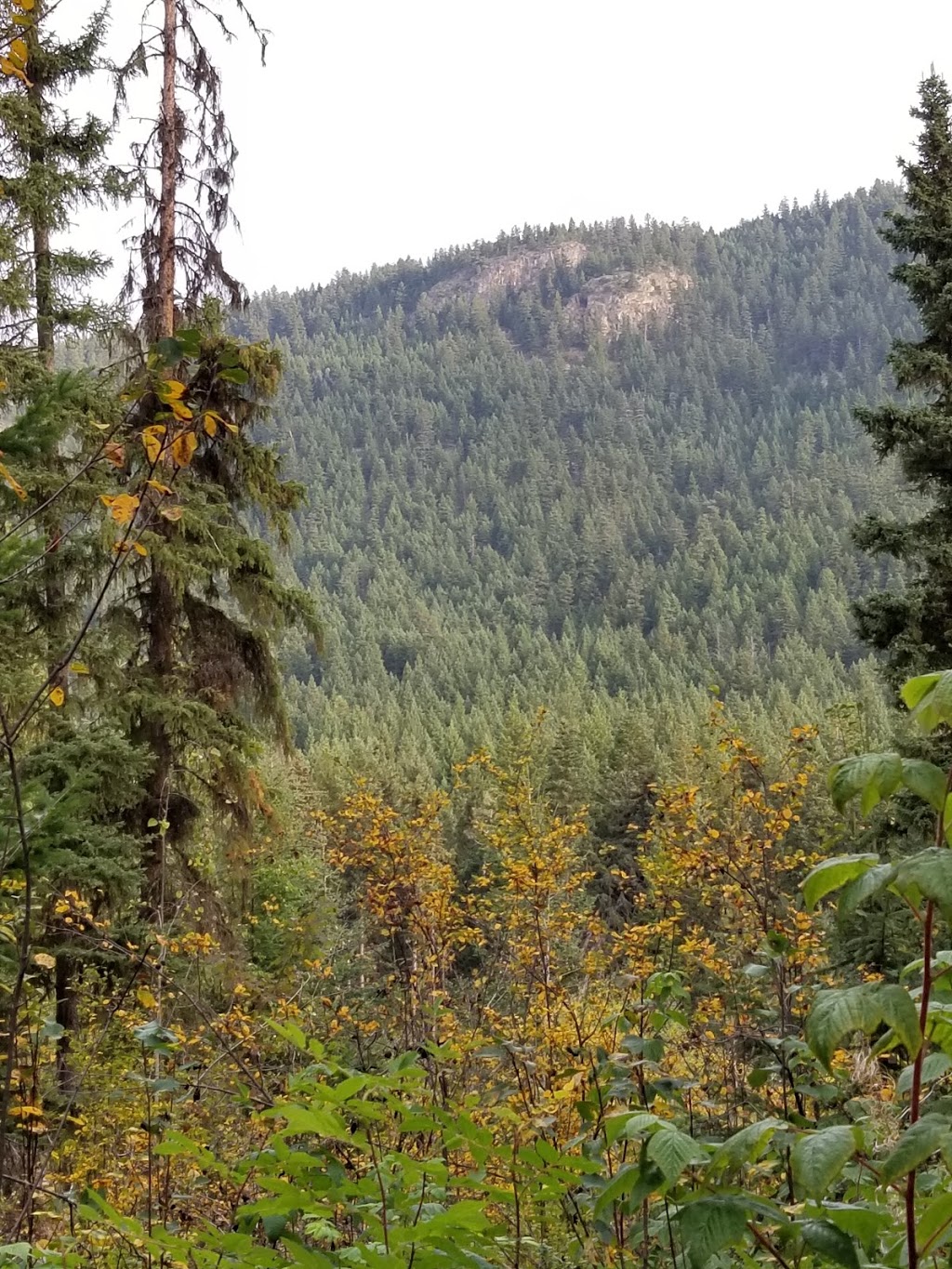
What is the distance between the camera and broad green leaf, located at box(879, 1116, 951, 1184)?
107 centimetres

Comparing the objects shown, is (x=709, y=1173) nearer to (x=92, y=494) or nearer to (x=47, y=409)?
(x=47, y=409)

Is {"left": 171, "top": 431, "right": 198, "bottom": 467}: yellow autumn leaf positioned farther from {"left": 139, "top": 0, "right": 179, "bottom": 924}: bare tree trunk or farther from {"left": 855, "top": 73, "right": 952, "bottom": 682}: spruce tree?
{"left": 855, "top": 73, "right": 952, "bottom": 682}: spruce tree

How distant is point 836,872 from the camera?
3.84 ft

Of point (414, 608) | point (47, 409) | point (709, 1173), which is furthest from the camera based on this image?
point (414, 608)

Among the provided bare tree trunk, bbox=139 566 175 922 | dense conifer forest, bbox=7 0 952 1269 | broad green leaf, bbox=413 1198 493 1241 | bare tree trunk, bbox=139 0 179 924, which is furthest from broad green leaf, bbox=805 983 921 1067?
bare tree trunk, bbox=139 0 179 924

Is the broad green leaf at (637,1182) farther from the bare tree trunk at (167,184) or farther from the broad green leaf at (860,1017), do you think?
the bare tree trunk at (167,184)

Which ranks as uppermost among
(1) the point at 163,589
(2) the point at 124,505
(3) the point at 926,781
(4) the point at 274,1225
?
(2) the point at 124,505

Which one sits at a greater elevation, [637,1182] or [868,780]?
[868,780]

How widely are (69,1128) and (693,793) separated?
202 inches

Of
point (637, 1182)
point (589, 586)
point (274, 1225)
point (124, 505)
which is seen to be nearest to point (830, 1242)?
point (637, 1182)

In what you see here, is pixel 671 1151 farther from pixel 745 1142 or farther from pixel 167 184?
pixel 167 184

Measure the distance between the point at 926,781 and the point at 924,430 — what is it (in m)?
9.38

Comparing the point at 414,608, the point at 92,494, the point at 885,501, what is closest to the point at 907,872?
the point at 92,494

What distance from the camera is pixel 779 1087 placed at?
429cm
